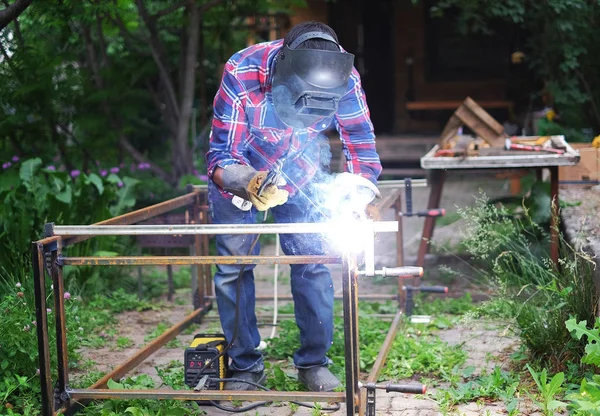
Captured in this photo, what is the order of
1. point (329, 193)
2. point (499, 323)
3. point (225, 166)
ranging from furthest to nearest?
point (499, 323) → point (329, 193) → point (225, 166)

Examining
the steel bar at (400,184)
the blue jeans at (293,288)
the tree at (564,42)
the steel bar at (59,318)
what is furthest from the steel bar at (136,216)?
the tree at (564,42)

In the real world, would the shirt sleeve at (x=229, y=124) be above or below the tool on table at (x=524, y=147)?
above

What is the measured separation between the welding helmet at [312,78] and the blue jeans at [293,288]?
0.74 meters

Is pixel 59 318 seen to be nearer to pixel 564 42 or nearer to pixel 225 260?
pixel 225 260

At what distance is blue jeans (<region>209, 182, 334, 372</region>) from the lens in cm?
422

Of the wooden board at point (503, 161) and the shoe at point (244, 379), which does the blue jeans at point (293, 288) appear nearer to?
the shoe at point (244, 379)

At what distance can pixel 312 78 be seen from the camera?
3.48 meters

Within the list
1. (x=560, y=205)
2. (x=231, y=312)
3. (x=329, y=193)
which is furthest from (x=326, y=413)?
(x=560, y=205)

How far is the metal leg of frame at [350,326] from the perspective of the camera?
10.6ft

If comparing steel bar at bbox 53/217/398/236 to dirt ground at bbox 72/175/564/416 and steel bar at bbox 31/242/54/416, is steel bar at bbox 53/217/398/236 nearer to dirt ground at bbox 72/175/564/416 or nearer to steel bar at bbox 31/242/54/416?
steel bar at bbox 31/242/54/416

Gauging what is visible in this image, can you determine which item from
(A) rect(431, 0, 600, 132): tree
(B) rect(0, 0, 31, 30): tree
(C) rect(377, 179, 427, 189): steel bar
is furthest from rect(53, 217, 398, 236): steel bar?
(A) rect(431, 0, 600, 132): tree

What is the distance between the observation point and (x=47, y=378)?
348 cm

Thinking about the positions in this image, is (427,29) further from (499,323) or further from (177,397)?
(177,397)

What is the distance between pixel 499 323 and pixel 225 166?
2.17 m
